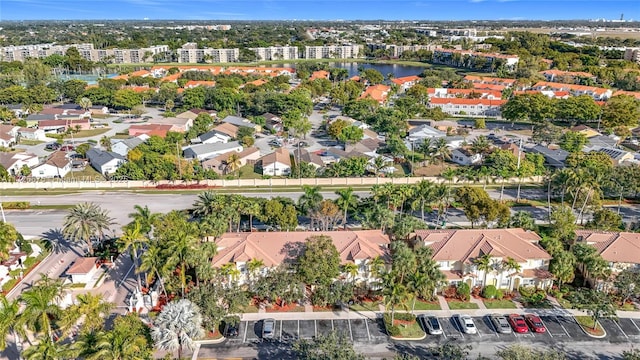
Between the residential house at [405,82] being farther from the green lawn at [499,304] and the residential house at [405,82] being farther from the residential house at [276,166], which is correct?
the green lawn at [499,304]

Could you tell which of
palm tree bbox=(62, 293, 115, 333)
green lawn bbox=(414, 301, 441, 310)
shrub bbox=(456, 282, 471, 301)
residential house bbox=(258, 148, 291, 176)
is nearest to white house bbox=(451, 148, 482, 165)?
residential house bbox=(258, 148, 291, 176)

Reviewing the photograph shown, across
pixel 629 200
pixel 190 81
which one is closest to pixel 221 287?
pixel 629 200

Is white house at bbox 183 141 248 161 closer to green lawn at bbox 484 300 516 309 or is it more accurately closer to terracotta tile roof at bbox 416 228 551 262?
terracotta tile roof at bbox 416 228 551 262

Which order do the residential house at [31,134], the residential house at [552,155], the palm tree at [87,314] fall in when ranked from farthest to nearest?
the residential house at [31,134], the residential house at [552,155], the palm tree at [87,314]

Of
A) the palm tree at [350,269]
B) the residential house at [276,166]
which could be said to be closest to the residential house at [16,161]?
the residential house at [276,166]

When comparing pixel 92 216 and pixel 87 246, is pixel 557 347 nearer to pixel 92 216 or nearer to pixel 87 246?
pixel 92 216

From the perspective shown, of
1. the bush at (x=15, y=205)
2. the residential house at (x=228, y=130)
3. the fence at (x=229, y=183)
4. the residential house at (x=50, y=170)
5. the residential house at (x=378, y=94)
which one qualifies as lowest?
the bush at (x=15, y=205)

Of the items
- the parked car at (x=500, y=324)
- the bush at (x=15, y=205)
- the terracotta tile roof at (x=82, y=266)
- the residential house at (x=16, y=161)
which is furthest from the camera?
the residential house at (x=16, y=161)

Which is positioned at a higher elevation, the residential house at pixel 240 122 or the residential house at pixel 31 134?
the residential house at pixel 240 122
